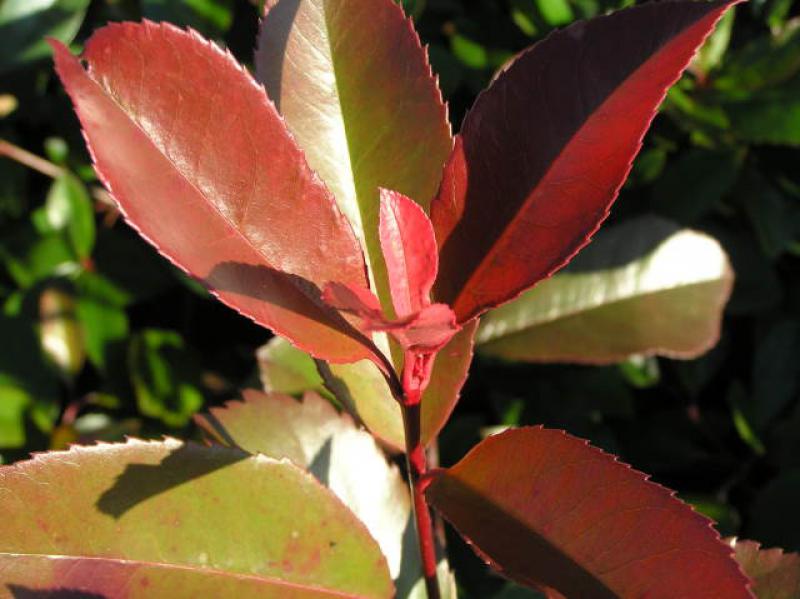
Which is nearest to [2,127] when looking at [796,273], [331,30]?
[331,30]

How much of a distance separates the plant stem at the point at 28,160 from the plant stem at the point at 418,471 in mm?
1009

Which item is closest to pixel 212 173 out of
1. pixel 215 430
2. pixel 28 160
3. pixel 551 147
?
pixel 551 147

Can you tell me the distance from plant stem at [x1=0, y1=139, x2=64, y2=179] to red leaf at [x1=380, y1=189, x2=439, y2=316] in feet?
3.50

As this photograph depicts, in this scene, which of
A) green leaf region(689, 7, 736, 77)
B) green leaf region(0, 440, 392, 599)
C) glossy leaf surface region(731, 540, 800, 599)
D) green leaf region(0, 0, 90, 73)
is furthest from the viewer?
green leaf region(0, 0, 90, 73)

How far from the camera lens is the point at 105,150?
0.53 m

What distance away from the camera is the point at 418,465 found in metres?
0.63

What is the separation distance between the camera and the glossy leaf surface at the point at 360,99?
640 millimetres

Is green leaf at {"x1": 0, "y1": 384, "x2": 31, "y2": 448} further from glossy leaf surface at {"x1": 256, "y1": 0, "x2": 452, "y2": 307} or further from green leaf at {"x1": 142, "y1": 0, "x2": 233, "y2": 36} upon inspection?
glossy leaf surface at {"x1": 256, "y1": 0, "x2": 452, "y2": 307}

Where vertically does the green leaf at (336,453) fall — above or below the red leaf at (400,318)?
below

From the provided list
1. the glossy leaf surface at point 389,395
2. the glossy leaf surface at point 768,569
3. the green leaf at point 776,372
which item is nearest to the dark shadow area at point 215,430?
the glossy leaf surface at point 389,395

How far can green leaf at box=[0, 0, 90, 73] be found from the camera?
131 cm

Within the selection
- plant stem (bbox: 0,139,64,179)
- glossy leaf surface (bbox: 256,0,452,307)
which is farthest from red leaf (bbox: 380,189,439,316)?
plant stem (bbox: 0,139,64,179)

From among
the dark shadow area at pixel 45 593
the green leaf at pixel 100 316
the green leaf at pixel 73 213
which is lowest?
the green leaf at pixel 100 316

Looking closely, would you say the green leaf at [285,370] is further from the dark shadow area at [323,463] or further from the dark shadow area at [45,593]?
the dark shadow area at [45,593]
